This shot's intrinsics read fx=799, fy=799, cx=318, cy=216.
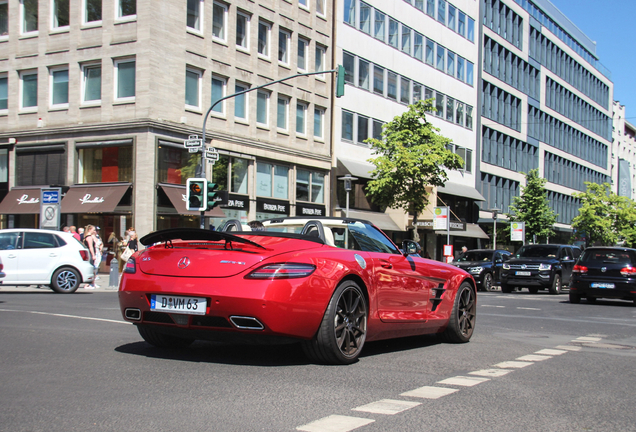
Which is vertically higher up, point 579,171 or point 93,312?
point 579,171

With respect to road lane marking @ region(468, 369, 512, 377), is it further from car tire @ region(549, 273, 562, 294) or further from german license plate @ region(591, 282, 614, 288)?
car tire @ region(549, 273, 562, 294)

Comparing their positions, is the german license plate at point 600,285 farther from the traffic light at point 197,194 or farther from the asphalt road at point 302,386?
the asphalt road at point 302,386

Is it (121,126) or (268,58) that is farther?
(268,58)

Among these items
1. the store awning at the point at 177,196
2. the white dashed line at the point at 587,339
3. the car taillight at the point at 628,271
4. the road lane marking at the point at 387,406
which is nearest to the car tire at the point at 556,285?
the car taillight at the point at 628,271

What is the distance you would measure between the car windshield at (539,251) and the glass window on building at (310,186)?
1346 cm

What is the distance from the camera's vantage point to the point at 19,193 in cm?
3297

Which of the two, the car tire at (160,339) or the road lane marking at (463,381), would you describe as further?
the car tire at (160,339)

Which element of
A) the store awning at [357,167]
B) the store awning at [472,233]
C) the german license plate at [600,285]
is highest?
the store awning at [357,167]

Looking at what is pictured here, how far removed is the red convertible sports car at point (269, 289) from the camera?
6.49 metres

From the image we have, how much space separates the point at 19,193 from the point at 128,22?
858 centimetres

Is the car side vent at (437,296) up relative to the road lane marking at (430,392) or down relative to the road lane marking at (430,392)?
up

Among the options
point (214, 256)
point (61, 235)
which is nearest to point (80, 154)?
point (61, 235)

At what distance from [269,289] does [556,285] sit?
22480 millimetres

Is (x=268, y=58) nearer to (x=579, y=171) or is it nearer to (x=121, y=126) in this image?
(x=121, y=126)
